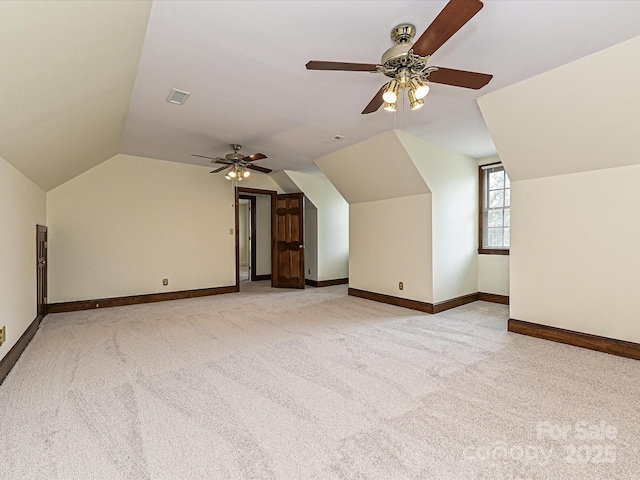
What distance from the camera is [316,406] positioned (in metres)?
2.17

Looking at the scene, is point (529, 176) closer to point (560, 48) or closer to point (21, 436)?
point (560, 48)

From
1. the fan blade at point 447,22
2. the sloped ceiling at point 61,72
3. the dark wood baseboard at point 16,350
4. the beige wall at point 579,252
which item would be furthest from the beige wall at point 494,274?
the dark wood baseboard at point 16,350

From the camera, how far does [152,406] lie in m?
2.19

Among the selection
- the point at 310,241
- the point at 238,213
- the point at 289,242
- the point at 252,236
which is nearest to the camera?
the point at 238,213

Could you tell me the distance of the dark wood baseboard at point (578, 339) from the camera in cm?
299

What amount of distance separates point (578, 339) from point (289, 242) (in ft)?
16.5

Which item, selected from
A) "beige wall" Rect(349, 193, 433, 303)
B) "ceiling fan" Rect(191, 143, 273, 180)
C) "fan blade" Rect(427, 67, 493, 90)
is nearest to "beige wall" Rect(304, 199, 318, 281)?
"beige wall" Rect(349, 193, 433, 303)

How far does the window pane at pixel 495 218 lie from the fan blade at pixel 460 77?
3.72 metres

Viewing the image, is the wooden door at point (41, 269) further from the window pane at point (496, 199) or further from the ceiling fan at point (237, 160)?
the window pane at point (496, 199)

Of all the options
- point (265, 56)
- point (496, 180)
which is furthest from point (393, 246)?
point (265, 56)

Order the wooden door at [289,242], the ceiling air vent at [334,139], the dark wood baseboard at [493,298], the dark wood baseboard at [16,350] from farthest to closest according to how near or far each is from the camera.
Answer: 1. the wooden door at [289,242]
2. the dark wood baseboard at [493,298]
3. the ceiling air vent at [334,139]
4. the dark wood baseboard at [16,350]

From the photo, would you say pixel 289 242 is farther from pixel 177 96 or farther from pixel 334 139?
pixel 177 96

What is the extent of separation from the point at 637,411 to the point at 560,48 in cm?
255

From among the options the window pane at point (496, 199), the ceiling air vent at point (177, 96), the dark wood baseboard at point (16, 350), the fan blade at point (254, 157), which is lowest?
the dark wood baseboard at point (16, 350)
